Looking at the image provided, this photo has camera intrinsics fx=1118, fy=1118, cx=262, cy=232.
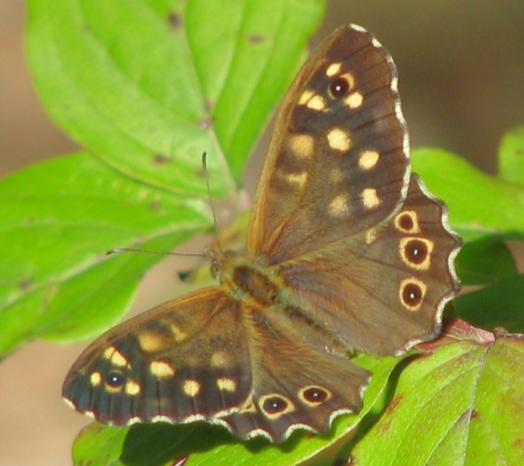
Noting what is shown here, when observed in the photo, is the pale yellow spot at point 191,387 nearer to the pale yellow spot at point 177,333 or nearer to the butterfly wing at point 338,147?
the pale yellow spot at point 177,333

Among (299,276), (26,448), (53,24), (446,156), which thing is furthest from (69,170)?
(26,448)

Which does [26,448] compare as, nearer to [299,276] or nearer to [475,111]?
[475,111]

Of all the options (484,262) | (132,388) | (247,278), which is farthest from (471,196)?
(132,388)

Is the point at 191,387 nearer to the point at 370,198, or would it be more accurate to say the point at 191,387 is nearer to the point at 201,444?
the point at 201,444

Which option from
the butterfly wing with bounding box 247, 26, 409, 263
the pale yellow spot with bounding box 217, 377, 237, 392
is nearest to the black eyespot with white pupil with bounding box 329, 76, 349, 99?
the butterfly wing with bounding box 247, 26, 409, 263

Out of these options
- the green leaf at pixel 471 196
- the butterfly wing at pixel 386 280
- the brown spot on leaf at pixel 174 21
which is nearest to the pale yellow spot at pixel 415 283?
the butterfly wing at pixel 386 280

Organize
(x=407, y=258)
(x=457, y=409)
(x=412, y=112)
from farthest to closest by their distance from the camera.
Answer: (x=412, y=112) < (x=407, y=258) < (x=457, y=409)
